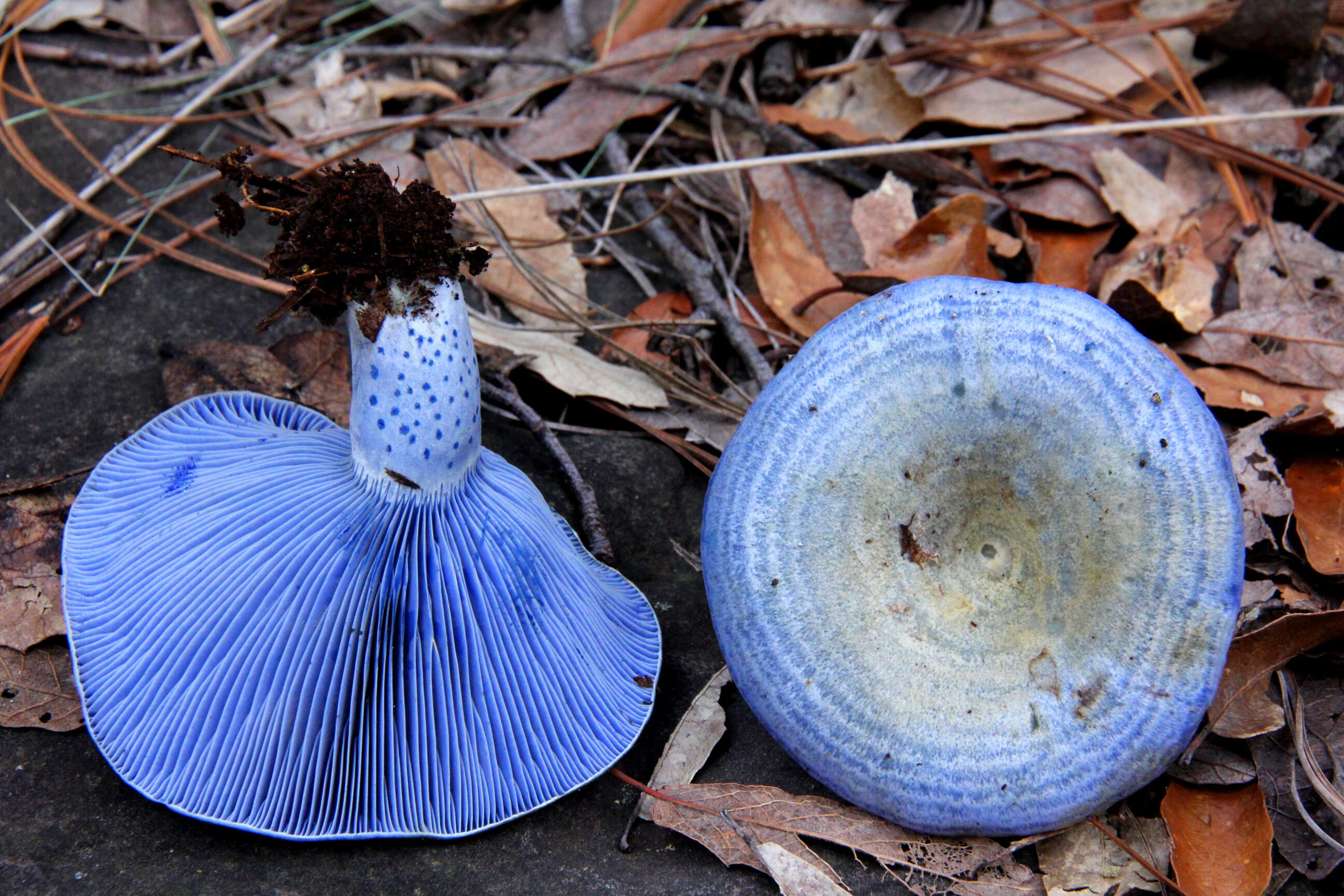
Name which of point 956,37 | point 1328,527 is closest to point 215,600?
point 1328,527

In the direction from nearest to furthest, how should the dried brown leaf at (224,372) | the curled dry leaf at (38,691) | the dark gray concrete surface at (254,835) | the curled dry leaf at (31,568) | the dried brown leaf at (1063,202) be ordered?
the dark gray concrete surface at (254,835)
the curled dry leaf at (38,691)
the curled dry leaf at (31,568)
the dried brown leaf at (224,372)
the dried brown leaf at (1063,202)

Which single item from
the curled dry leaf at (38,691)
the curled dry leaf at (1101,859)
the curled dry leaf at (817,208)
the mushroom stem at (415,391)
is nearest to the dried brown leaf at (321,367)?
the mushroom stem at (415,391)

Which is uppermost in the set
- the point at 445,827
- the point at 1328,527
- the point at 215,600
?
the point at 215,600

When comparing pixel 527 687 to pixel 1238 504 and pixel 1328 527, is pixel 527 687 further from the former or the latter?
pixel 1328 527

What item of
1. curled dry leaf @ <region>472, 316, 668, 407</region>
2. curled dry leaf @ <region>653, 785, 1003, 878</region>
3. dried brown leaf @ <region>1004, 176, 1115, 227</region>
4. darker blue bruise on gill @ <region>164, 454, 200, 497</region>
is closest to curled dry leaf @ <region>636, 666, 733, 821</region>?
curled dry leaf @ <region>653, 785, 1003, 878</region>

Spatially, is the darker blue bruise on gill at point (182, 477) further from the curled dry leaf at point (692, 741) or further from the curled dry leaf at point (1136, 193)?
the curled dry leaf at point (1136, 193)

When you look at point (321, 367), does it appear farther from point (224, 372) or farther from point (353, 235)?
point (353, 235)

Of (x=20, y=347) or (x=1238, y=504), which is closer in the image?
(x=1238, y=504)
